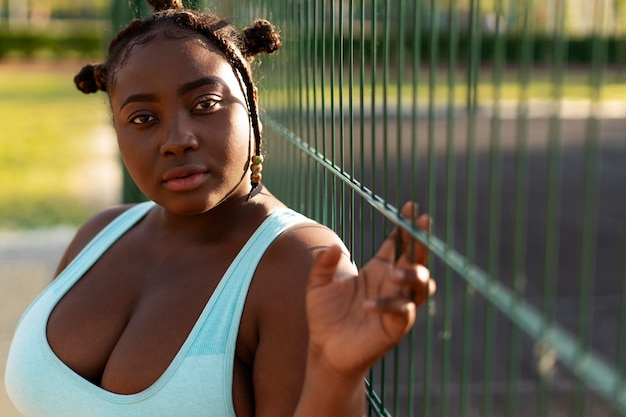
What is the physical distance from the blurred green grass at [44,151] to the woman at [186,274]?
0.68 metres

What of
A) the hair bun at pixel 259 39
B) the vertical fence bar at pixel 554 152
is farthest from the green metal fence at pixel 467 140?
the hair bun at pixel 259 39

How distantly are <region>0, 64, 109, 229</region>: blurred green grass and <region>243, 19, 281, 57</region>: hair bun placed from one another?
64 cm

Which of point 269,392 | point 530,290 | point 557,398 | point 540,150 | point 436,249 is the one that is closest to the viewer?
point 436,249

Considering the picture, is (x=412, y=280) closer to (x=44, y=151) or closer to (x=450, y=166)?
(x=450, y=166)

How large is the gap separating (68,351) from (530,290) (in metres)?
6.00

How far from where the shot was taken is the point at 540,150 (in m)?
17.1

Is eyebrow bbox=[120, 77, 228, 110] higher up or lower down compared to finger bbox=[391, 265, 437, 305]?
higher up

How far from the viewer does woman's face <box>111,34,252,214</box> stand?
214 cm

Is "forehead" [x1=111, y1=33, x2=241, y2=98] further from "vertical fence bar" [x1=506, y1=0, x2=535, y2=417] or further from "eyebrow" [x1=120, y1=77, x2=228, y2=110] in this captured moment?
"vertical fence bar" [x1=506, y1=0, x2=535, y2=417]

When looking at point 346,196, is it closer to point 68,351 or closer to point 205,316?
point 205,316

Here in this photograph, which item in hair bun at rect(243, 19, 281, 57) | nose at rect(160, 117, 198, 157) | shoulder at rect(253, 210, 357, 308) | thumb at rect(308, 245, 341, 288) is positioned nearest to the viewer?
thumb at rect(308, 245, 341, 288)

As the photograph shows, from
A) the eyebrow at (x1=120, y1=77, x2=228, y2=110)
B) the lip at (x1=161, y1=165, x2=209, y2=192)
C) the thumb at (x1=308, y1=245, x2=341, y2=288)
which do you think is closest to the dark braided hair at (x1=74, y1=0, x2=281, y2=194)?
the eyebrow at (x1=120, y1=77, x2=228, y2=110)

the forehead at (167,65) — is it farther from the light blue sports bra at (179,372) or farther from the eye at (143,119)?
the light blue sports bra at (179,372)

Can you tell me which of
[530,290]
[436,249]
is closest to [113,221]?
[436,249]
